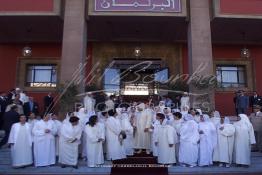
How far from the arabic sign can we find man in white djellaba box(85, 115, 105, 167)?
6465 mm

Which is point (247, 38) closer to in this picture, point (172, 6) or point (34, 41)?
point (172, 6)

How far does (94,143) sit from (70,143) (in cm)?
70

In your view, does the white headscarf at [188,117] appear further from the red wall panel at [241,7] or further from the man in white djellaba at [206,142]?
the red wall panel at [241,7]

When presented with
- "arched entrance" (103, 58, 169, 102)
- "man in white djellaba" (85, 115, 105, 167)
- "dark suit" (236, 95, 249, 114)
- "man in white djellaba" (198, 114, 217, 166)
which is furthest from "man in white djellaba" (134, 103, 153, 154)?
"arched entrance" (103, 58, 169, 102)

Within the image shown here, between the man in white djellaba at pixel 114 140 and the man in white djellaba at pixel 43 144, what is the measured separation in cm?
171

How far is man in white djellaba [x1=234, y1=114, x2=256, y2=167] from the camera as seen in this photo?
10.8m

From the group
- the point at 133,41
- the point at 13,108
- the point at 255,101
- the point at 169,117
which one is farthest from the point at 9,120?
the point at 255,101

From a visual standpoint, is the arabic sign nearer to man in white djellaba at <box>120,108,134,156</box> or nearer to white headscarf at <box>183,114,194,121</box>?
man in white djellaba at <box>120,108,134,156</box>

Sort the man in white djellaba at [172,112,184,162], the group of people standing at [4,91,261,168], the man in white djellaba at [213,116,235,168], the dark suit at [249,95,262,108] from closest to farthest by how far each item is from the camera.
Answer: the group of people standing at [4,91,261,168] → the man in white djellaba at [213,116,235,168] → the man in white djellaba at [172,112,184,162] → the dark suit at [249,95,262,108]

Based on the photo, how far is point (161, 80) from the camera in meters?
20.0

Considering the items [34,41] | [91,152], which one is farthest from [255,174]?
[34,41]

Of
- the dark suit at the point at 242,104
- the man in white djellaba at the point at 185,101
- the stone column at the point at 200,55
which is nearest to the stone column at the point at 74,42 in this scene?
the man in white djellaba at the point at 185,101

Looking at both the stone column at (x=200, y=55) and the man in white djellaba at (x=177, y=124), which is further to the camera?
the stone column at (x=200, y=55)

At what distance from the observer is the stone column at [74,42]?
1475cm
